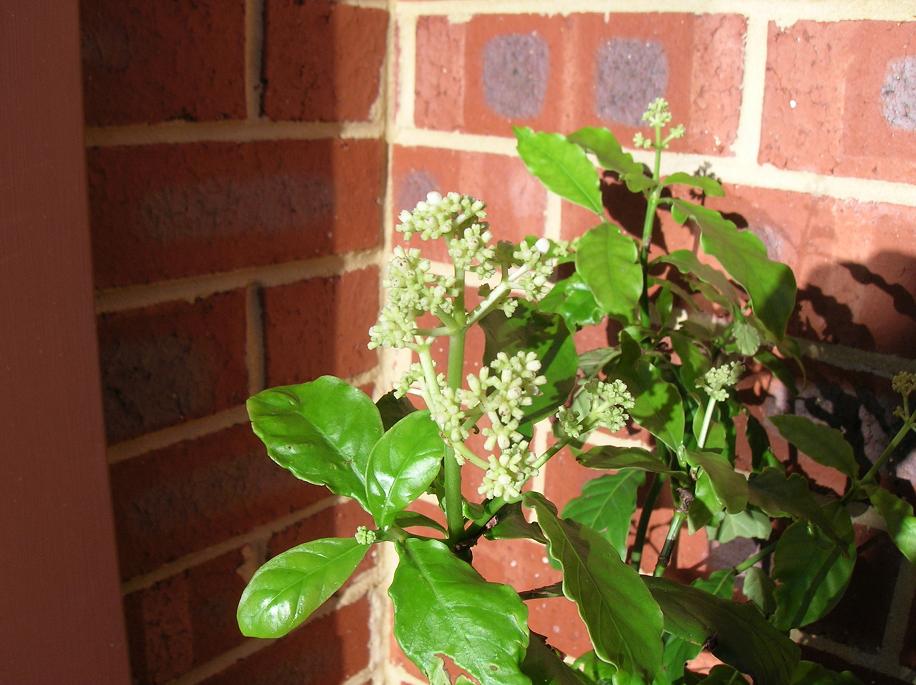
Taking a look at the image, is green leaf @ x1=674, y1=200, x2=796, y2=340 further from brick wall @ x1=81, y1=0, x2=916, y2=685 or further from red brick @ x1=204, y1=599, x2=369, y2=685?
red brick @ x1=204, y1=599, x2=369, y2=685

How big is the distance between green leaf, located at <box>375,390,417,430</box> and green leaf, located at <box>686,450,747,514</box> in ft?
0.56

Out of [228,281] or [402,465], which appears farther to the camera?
[228,281]

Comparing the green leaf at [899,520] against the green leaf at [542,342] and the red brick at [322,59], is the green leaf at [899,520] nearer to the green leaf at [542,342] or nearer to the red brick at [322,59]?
the green leaf at [542,342]

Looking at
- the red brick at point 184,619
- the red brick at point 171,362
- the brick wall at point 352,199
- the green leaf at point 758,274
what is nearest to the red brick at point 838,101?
the brick wall at point 352,199

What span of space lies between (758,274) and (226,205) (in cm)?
43

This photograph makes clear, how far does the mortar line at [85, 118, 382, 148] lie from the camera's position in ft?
2.09

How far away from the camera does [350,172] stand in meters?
0.82

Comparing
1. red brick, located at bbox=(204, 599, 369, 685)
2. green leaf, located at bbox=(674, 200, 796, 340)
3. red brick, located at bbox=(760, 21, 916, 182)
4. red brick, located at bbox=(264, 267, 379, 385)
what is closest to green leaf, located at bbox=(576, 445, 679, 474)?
green leaf, located at bbox=(674, 200, 796, 340)

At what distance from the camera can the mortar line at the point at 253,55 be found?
2.33 feet

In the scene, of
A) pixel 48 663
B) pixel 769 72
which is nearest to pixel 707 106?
pixel 769 72

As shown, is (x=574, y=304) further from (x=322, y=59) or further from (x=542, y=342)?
(x=322, y=59)

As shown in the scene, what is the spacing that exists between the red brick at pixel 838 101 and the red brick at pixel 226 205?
0.38 metres

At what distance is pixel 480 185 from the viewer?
803 mm

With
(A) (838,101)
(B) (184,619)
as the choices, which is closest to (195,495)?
(B) (184,619)
